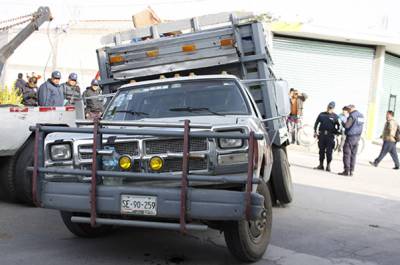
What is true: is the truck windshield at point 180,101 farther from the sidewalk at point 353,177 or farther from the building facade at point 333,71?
the building facade at point 333,71

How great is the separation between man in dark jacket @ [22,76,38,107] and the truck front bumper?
6.89 m

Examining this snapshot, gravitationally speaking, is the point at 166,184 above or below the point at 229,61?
below

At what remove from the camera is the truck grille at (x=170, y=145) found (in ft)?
15.6

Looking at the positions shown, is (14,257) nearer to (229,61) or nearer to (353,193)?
(229,61)

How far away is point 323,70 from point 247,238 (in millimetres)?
19825

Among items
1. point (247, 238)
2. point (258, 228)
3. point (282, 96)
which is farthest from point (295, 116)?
point (247, 238)

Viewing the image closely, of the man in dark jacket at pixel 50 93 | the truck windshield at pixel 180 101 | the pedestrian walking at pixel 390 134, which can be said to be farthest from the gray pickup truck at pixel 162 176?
the pedestrian walking at pixel 390 134

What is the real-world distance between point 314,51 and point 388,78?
20.1ft

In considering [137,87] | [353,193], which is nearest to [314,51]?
[353,193]

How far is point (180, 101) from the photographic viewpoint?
6117 mm

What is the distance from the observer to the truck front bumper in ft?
14.4

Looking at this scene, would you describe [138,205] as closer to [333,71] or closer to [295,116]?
[295,116]

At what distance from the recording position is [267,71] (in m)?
8.30

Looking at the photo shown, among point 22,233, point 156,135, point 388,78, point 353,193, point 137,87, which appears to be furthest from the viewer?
point 388,78
